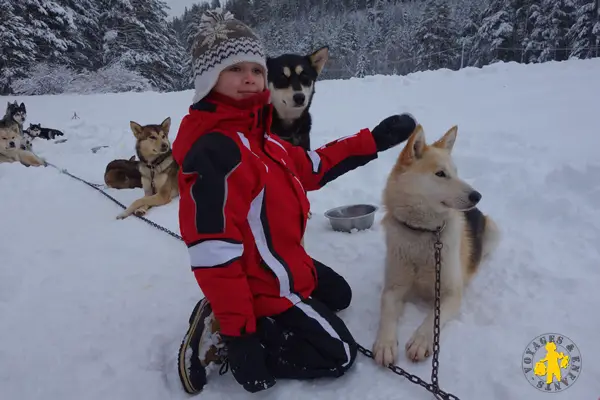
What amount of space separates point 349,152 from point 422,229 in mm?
575

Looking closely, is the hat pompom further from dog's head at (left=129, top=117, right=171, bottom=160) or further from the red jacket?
dog's head at (left=129, top=117, right=171, bottom=160)

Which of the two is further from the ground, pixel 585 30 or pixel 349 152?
pixel 585 30

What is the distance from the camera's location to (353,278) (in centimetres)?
251

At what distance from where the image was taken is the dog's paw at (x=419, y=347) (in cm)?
171

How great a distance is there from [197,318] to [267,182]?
29.1 inches

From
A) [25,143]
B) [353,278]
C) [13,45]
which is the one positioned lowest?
[353,278]

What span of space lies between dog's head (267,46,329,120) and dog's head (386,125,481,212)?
1.53m

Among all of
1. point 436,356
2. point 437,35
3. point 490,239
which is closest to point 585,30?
point 437,35

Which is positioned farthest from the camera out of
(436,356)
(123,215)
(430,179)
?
(123,215)

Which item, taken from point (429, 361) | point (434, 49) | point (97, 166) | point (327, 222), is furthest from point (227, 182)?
point (434, 49)

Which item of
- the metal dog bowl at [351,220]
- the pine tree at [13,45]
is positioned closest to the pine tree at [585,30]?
the metal dog bowl at [351,220]

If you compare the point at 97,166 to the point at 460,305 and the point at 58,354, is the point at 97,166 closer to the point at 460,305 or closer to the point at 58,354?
the point at 58,354

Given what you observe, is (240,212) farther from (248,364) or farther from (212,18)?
(212,18)

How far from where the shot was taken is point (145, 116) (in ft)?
A: 32.2
